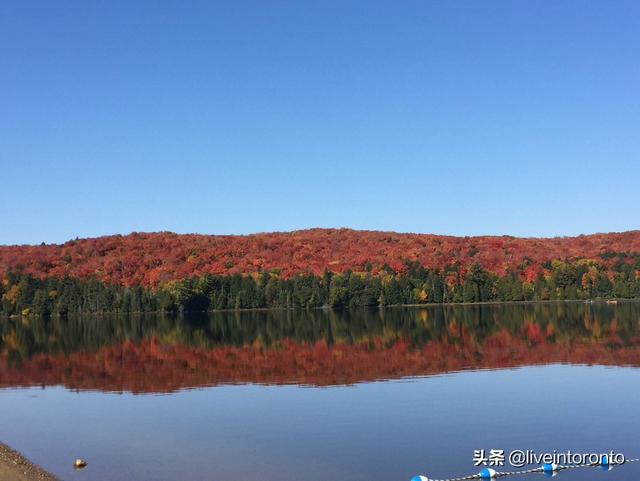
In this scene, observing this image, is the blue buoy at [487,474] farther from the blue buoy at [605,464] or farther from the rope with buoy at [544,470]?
the blue buoy at [605,464]

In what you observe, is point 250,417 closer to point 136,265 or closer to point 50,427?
point 50,427

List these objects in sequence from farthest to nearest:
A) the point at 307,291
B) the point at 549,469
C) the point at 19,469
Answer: the point at 307,291 < the point at 19,469 < the point at 549,469

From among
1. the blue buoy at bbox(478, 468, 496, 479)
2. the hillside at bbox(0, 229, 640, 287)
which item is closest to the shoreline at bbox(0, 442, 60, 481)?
the blue buoy at bbox(478, 468, 496, 479)

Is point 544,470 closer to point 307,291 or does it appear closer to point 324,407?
point 324,407

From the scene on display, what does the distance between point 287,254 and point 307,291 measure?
30.7 m

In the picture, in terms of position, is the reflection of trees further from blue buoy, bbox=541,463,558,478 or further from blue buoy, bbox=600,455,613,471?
blue buoy, bbox=600,455,613,471

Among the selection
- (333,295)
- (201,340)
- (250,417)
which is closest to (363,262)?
(333,295)

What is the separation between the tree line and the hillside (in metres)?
8.84

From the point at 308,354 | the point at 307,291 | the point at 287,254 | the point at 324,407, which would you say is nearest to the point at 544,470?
the point at 324,407

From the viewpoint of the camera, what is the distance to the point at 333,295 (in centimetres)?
14875

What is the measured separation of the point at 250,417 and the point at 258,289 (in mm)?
126841

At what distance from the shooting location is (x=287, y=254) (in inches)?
7062

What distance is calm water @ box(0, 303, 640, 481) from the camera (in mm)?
20875

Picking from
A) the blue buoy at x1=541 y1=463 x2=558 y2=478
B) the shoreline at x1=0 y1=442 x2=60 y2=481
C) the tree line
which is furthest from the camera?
the tree line
